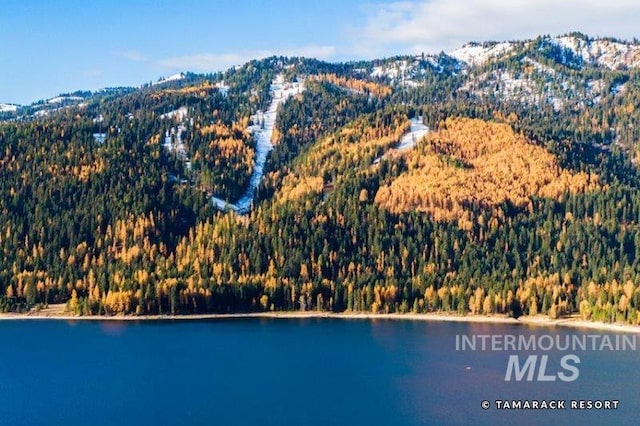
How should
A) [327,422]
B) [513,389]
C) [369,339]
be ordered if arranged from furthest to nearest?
[369,339], [513,389], [327,422]

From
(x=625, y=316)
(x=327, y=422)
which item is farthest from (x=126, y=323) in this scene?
(x=625, y=316)

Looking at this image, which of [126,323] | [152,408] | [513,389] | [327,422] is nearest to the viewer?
[327,422]

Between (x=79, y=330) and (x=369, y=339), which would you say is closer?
(x=369, y=339)

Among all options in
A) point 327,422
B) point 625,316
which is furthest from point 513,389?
point 625,316

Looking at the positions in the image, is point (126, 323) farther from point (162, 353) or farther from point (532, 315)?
point (532, 315)

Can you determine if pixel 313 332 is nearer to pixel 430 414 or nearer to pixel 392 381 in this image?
pixel 392 381

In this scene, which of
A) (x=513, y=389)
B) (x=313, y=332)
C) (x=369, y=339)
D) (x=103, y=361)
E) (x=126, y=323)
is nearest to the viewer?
(x=513, y=389)
